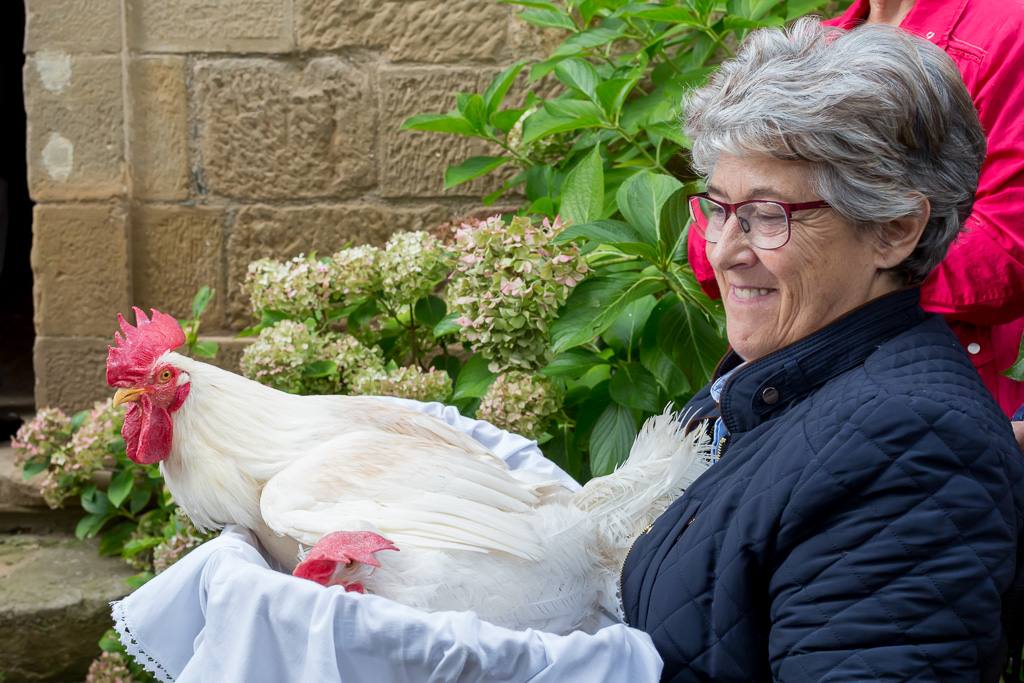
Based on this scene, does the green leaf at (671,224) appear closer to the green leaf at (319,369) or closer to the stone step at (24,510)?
the green leaf at (319,369)

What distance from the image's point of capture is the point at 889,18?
2256 mm

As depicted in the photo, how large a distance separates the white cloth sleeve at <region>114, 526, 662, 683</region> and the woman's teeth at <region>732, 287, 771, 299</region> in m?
0.54

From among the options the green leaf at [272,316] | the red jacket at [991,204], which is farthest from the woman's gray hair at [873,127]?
the green leaf at [272,316]

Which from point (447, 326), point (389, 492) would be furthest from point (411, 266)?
point (389, 492)

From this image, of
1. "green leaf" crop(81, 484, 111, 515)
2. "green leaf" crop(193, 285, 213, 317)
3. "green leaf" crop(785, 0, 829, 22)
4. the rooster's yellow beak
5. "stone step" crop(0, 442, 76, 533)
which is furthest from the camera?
"stone step" crop(0, 442, 76, 533)

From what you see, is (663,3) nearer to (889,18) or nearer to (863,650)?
(889,18)

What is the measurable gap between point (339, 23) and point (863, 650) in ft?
10.3

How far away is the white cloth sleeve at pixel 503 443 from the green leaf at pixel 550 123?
3.53 feet

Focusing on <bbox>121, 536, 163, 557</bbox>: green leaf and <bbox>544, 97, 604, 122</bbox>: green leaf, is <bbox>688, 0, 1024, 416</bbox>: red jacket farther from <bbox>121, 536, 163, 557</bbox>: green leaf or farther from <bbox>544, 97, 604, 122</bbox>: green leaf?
<bbox>121, 536, 163, 557</bbox>: green leaf

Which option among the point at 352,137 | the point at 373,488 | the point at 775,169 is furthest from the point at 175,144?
the point at 775,169

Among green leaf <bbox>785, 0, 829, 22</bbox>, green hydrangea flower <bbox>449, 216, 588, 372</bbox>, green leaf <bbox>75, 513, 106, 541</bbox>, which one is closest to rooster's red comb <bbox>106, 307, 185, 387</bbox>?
green hydrangea flower <bbox>449, 216, 588, 372</bbox>

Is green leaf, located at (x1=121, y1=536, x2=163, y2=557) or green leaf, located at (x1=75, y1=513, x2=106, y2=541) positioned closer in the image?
green leaf, located at (x1=121, y1=536, x2=163, y2=557)

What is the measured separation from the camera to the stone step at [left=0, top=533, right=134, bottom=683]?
373 centimetres

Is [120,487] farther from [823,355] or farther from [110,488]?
[823,355]
